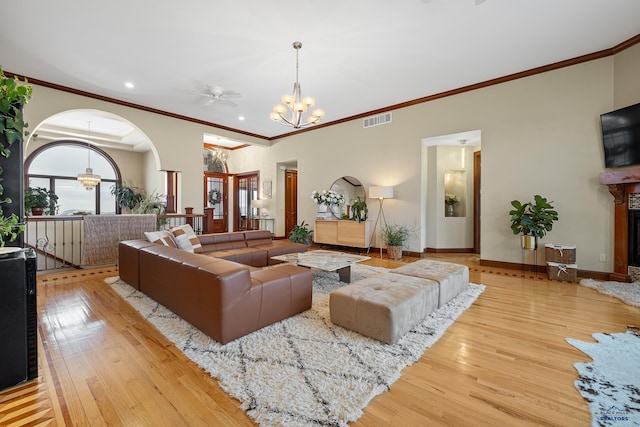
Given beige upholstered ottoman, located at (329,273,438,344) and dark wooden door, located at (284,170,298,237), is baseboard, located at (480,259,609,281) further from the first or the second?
dark wooden door, located at (284,170,298,237)

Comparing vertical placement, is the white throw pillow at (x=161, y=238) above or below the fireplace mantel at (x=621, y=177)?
below

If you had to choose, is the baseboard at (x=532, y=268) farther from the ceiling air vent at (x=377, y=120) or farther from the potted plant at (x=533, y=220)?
the ceiling air vent at (x=377, y=120)

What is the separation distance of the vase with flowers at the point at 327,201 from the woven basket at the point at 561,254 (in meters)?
4.25

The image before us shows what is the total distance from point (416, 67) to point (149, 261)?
481 centimetres

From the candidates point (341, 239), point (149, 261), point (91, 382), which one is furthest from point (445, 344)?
point (341, 239)

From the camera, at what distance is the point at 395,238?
591cm

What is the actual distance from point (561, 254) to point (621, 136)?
183 cm

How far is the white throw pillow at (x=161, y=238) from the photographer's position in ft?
12.2

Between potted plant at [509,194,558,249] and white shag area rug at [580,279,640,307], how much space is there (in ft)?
2.73

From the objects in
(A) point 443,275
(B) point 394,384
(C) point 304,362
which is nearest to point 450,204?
(A) point 443,275

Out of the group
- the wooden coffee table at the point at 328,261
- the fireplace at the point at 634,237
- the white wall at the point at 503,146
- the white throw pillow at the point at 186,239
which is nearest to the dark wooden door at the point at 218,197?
the white wall at the point at 503,146

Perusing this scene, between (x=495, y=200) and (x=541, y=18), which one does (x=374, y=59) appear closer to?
(x=541, y=18)

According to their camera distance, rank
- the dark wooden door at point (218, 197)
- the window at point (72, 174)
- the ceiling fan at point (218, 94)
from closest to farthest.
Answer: the ceiling fan at point (218, 94) → the window at point (72, 174) → the dark wooden door at point (218, 197)

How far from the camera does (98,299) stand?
332 centimetres
